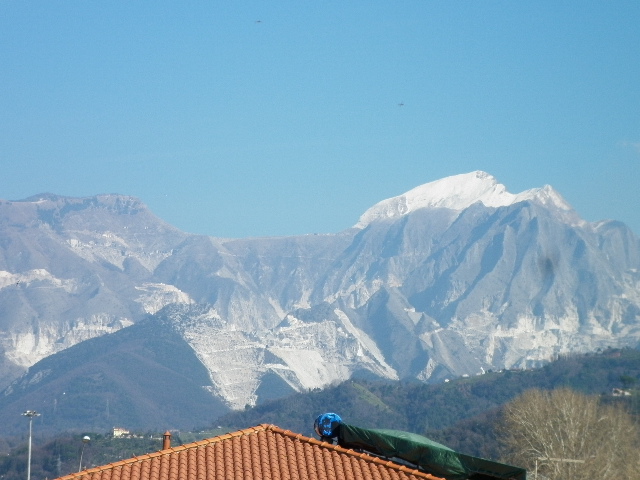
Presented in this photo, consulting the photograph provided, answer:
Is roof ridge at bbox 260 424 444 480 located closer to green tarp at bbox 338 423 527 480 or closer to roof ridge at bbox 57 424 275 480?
green tarp at bbox 338 423 527 480

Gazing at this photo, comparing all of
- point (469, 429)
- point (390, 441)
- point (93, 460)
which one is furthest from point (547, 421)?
point (93, 460)

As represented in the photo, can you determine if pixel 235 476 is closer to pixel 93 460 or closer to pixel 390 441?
pixel 390 441

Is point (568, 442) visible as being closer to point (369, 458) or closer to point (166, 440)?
point (166, 440)

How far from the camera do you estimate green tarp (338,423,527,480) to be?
24672mm

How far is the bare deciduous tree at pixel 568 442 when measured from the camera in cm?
7550

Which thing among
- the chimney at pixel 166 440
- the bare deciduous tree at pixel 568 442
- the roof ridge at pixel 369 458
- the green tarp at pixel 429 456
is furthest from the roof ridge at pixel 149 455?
the bare deciduous tree at pixel 568 442

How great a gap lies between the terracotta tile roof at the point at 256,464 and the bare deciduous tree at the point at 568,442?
4601 cm

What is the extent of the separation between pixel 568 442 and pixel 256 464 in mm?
64486

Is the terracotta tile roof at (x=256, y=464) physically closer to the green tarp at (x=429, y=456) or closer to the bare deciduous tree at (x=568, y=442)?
the green tarp at (x=429, y=456)

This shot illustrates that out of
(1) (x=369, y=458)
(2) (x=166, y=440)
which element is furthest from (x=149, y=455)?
(1) (x=369, y=458)

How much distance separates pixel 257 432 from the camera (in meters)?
26.3

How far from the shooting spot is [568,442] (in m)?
85.2

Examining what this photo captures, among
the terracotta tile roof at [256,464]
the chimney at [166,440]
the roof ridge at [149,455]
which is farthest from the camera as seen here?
the chimney at [166,440]

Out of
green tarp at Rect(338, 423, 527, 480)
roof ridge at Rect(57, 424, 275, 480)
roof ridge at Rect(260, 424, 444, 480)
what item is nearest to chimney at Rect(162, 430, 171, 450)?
roof ridge at Rect(57, 424, 275, 480)
